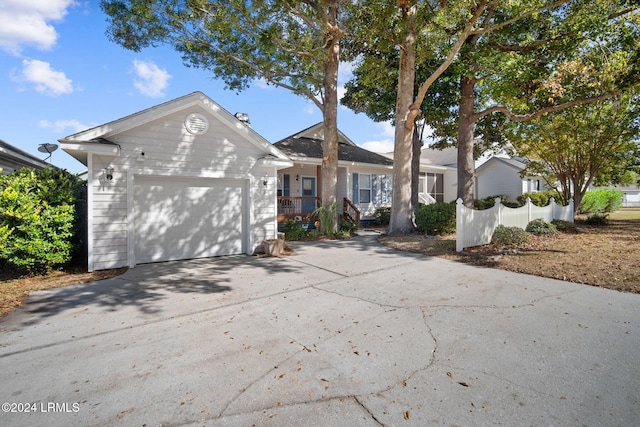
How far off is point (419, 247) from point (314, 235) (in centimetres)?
434

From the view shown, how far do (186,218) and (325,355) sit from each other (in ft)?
21.8

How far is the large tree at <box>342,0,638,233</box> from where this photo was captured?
9562 millimetres

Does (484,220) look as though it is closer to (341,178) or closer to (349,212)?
(349,212)

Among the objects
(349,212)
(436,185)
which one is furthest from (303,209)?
(436,185)

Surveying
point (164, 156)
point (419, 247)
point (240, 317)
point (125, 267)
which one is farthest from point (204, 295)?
point (419, 247)

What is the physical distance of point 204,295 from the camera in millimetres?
5562

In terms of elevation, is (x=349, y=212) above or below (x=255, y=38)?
below

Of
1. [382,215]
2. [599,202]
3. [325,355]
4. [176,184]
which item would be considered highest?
[599,202]

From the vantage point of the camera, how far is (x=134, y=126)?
760 centimetres

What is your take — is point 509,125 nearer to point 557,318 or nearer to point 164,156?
point 557,318

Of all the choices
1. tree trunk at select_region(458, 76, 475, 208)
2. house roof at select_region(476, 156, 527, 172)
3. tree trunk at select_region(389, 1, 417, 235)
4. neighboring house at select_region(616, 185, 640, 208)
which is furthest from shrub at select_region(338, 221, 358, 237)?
neighboring house at select_region(616, 185, 640, 208)

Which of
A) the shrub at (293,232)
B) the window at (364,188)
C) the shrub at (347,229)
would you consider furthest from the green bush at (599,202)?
the shrub at (293,232)

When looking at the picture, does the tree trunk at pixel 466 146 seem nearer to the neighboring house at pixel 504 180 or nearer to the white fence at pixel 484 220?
the white fence at pixel 484 220

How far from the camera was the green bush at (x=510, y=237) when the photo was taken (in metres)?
9.27
